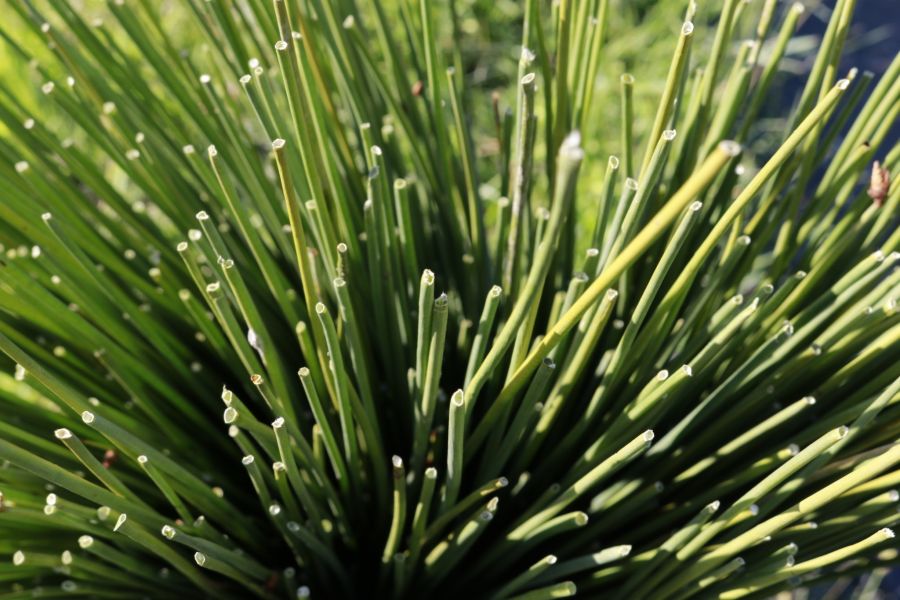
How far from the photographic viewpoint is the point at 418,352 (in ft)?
1.23

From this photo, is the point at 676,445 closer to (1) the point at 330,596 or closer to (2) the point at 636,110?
(1) the point at 330,596

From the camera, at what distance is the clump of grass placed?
1.28 feet

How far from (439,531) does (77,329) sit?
0.73 feet

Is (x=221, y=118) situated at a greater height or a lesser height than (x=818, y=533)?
greater

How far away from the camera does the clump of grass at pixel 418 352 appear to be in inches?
15.3

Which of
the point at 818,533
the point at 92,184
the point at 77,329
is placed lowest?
the point at 818,533

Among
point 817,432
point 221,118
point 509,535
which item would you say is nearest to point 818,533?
point 817,432

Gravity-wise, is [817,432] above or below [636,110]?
below

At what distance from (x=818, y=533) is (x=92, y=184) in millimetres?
457

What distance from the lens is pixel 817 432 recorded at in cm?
43

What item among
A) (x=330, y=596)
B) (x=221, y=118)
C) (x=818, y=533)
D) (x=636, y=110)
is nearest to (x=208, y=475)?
(x=330, y=596)

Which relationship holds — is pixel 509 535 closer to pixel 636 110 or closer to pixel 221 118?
pixel 221 118

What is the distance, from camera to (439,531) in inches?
17.4

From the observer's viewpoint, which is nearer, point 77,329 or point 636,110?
point 77,329
